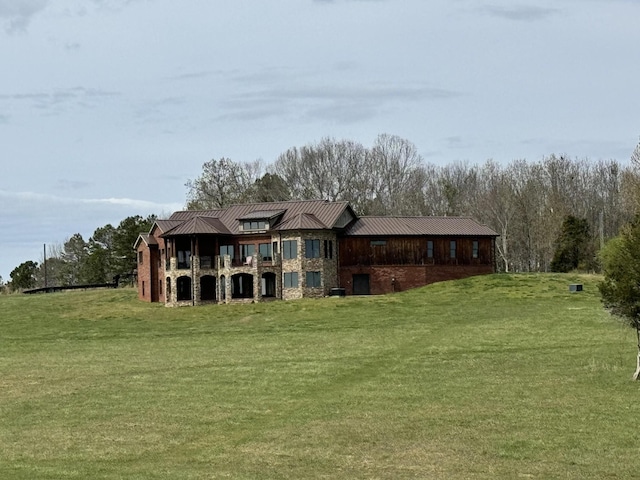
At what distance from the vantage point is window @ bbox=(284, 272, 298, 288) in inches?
2808

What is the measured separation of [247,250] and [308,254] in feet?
19.5

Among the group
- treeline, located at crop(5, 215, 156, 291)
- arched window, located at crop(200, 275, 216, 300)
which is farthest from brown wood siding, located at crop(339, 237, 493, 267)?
treeline, located at crop(5, 215, 156, 291)

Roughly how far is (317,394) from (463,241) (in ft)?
155

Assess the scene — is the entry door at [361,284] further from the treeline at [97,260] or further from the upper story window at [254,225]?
the treeline at [97,260]

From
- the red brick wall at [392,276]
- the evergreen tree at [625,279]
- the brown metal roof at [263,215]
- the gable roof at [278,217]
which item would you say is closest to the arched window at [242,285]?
the gable roof at [278,217]

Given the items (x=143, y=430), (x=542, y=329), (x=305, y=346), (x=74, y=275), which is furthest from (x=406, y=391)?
(x=74, y=275)

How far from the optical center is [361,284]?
73.5 metres

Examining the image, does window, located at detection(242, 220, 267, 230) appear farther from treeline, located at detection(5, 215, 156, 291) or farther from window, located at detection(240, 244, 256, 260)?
treeline, located at detection(5, 215, 156, 291)

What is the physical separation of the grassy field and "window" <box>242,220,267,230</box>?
17.7 meters

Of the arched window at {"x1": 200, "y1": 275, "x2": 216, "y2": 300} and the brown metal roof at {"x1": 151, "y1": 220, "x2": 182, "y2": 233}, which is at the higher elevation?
the brown metal roof at {"x1": 151, "y1": 220, "x2": 182, "y2": 233}

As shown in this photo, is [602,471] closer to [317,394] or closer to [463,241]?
[317,394]

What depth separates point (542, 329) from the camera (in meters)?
45.6

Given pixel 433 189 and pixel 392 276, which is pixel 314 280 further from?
pixel 433 189

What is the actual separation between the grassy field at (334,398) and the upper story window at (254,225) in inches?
697
